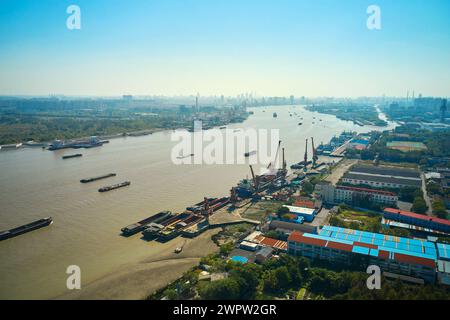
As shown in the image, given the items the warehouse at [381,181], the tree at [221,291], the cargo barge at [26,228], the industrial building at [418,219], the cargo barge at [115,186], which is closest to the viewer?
the tree at [221,291]

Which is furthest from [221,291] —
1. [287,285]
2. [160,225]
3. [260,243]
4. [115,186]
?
[115,186]

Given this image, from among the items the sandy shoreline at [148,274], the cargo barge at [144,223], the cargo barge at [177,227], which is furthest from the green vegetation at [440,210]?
the cargo barge at [144,223]

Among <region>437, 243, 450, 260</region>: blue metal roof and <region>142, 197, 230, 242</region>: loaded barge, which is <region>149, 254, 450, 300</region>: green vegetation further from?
<region>142, 197, 230, 242</region>: loaded barge

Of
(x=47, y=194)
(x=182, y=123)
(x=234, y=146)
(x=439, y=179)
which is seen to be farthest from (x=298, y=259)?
(x=182, y=123)

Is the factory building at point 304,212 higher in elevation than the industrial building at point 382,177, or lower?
lower

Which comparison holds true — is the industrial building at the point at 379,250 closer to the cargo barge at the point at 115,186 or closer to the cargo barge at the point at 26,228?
the cargo barge at the point at 26,228

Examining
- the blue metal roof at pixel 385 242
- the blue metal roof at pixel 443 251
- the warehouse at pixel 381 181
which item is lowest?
the blue metal roof at pixel 443 251
